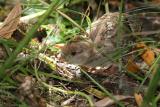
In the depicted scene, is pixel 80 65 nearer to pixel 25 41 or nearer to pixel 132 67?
pixel 132 67

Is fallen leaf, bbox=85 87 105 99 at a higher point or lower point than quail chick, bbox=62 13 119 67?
lower

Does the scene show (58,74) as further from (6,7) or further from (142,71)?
(6,7)

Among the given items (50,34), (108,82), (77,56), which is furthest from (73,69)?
(50,34)

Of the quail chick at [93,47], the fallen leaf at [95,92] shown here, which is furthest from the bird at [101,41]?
the fallen leaf at [95,92]

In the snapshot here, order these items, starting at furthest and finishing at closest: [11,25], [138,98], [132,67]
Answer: [11,25]
[132,67]
[138,98]

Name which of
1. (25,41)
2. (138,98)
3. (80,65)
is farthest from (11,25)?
(138,98)

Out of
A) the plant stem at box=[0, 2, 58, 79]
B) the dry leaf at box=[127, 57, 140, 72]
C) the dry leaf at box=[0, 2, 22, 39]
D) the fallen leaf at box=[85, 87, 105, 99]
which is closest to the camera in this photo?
the plant stem at box=[0, 2, 58, 79]

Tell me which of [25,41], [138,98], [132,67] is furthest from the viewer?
[132,67]

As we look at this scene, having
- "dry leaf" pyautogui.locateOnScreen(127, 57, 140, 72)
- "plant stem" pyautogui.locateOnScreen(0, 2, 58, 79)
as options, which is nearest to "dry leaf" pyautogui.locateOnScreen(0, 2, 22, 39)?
"plant stem" pyautogui.locateOnScreen(0, 2, 58, 79)

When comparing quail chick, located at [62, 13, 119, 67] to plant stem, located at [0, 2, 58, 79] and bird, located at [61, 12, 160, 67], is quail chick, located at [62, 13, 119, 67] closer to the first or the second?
bird, located at [61, 12, 160, 67]

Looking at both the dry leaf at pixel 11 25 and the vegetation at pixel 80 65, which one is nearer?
the vegetation at pixel 80 65

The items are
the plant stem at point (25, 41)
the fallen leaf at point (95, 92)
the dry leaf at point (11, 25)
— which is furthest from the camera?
the dry leaf at point (11, 25)

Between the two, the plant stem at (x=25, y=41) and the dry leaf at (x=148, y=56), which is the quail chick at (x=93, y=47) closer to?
the dry leaf at (x=148, y=56)
